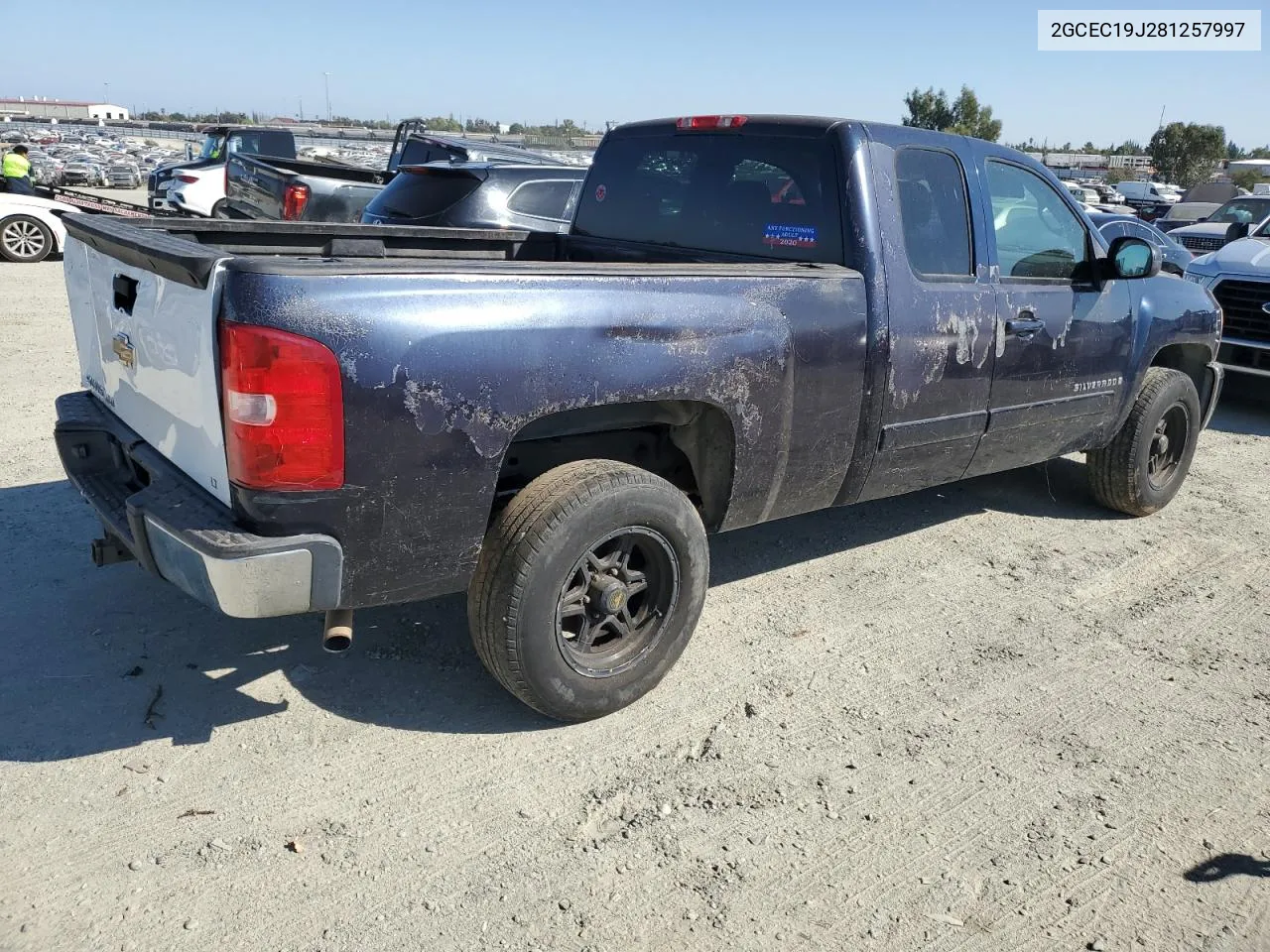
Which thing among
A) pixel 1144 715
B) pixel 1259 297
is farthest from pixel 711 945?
pixel 1259 297

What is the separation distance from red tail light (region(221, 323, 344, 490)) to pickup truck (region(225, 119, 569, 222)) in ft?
23.3

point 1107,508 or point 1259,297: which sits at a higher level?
point 1259,297

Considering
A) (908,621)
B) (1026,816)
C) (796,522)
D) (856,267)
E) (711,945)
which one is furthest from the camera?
(796,522)

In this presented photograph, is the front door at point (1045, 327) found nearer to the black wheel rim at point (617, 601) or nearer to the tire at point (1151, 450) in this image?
the tire at point (1151, 450)

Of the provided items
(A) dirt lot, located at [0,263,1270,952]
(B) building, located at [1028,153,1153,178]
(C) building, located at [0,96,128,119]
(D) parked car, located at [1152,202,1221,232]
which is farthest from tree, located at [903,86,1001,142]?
(C) building, located at [0,96,128,119]

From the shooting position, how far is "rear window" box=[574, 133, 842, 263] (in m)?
3.90

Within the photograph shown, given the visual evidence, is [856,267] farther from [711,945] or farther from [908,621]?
[711,945]

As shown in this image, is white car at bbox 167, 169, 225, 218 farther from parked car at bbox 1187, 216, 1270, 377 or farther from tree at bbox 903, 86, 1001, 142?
tree at bbox 903, 86, 1001, 142

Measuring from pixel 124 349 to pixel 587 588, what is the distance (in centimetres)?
168

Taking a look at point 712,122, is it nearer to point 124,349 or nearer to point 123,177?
point 124,349

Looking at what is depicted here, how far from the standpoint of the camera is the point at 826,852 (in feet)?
8.93

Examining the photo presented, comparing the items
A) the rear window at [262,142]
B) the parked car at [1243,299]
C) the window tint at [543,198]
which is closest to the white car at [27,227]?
the rear window at [262,142]

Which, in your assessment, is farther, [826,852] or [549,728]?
[549,728]

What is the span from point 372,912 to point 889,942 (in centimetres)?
126
